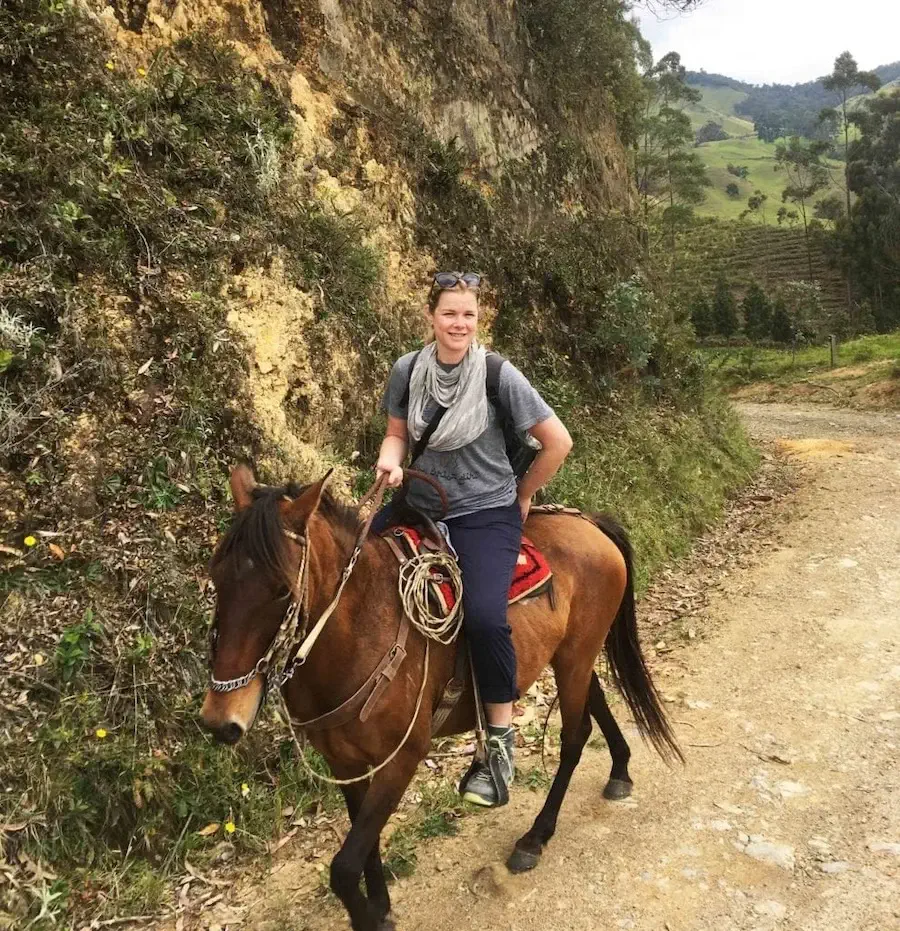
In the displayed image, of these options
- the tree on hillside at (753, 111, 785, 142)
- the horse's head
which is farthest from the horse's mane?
the tree on hillside at (753, 111, 785, 142)

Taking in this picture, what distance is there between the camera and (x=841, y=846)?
3.58 m

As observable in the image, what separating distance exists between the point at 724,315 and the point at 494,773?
44048 mm

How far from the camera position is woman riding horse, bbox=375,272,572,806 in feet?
10.5

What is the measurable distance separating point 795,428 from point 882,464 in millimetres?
5770

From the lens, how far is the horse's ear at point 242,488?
2.59 meters

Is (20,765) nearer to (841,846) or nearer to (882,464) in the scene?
(841,846)

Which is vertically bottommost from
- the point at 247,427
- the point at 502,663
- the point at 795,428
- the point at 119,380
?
the point at 795,428

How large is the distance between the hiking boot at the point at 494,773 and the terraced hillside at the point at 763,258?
39.5 meters

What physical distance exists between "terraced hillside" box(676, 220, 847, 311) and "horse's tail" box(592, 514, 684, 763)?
38.0m

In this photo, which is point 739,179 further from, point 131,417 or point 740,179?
point 131,417

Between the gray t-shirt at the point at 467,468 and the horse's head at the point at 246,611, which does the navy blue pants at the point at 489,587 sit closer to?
the gray t-shirt at the point at 467,468

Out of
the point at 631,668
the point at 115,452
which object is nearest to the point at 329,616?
the point at 115,452

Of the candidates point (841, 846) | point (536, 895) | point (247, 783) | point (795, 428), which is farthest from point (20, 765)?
point (795, 428)

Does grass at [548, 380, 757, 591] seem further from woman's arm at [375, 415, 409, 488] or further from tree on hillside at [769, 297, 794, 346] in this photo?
tree on hillside at [769, 297, 794, 346]
